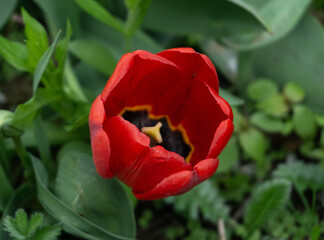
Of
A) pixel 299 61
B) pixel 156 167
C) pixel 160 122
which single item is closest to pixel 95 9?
pixel 160 122

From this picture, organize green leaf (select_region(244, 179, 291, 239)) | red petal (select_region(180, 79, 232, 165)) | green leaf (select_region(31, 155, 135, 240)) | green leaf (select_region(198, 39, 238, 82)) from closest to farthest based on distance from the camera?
green leaf (select_region(31, 155, 135, 240))
red petal (select_region(180, 79, 232, 165))
green leaf (select_region(244, 179, 291, 239))
green leaf (select_region(198, 39, 238, 82))

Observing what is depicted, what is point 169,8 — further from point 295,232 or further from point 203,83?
point 295,232

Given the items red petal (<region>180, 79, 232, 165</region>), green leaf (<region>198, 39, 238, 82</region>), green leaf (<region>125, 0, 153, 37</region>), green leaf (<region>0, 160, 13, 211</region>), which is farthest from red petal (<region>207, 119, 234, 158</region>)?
green leaf (<region>198, 39, 238, 82</region>)

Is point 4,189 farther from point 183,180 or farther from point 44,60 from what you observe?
point 183,180

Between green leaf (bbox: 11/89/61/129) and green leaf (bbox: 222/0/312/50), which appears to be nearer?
green leaf (bbox: 11/89/61/129)

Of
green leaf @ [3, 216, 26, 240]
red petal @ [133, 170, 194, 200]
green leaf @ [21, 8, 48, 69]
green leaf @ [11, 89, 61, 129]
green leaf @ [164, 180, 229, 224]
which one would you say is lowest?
green leaf @ [164, 180, 229, 224]

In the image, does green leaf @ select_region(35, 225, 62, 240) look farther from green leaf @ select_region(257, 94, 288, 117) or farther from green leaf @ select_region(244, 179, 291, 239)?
green leaf @ select_region(257, 94, 288, 117)
